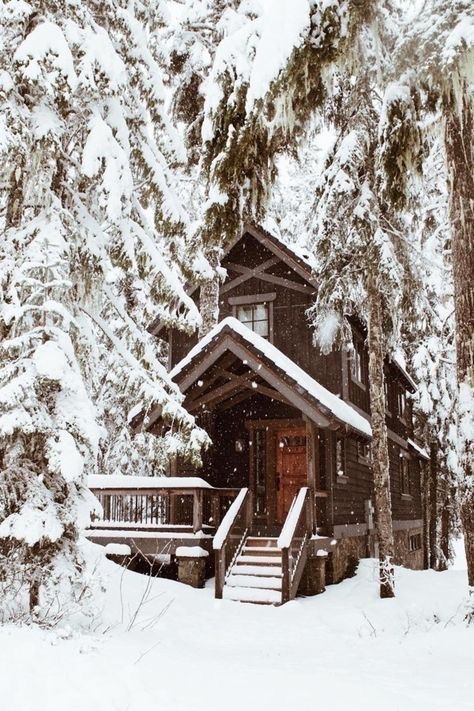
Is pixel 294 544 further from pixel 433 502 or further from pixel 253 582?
pixel 433 502

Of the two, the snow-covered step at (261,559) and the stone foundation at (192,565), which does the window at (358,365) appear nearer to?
the snow-covered step at (261,559)

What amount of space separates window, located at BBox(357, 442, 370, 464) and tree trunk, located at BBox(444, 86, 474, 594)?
34.6 feet

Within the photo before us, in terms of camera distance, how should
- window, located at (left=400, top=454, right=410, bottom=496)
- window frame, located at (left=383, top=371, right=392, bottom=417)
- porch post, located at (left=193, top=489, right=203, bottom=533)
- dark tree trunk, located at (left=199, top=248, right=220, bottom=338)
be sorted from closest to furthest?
1. porch post, located at (left=193, top=489, right=203, bottom=533)
2. dark tree trunk, located at (left=199, top=248, right=220, bottom=338)
3. window frame, located at (left=383, top=371, right=392, bottom=417)
4. window, located at (left=400, top=454, right=410, bottom=496)

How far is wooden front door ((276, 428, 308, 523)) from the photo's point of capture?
1797cm

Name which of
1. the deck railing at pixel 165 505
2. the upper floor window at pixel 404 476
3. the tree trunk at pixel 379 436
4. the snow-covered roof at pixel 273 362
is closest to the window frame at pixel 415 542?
the upper floor window at pixel 404 476

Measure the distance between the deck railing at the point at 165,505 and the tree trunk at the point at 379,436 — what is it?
3.29 meters

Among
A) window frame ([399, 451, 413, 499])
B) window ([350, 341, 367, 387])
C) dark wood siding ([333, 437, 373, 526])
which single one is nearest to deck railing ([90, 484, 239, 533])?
dark wood siding ([333, 437, 373, 526])

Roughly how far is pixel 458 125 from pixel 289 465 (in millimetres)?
11671

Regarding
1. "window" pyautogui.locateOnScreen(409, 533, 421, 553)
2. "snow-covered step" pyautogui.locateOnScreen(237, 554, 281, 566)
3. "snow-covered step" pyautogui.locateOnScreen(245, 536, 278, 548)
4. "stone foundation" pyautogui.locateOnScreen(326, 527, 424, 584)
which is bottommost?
"window" pyautogui.locateOnScreen(409, 533, 421, 553)

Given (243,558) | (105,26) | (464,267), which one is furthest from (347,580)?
(105,26)

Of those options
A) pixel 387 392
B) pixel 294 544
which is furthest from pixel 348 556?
pixel 387 392

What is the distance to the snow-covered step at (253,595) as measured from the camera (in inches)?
458

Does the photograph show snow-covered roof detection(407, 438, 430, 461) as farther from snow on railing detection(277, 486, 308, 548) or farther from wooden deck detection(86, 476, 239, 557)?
snow on railing detection(277, 486, 308, 548)

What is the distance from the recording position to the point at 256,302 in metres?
18.5
